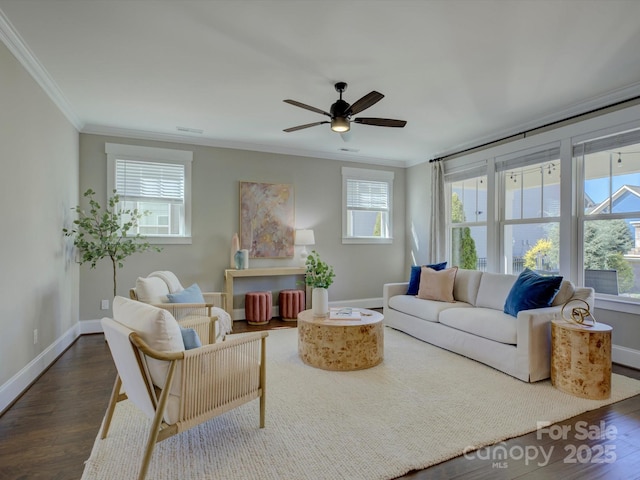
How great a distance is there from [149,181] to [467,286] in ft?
15.1

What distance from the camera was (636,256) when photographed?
354cm

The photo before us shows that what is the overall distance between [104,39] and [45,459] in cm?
288

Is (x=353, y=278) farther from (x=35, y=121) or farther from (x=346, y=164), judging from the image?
(x=35, y=121)

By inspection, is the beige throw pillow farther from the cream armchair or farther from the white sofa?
the cream armchair

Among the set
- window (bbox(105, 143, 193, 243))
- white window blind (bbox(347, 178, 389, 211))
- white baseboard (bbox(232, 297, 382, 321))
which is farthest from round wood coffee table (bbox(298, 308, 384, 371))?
white window blind (bbox(347, 178, 389, 211))

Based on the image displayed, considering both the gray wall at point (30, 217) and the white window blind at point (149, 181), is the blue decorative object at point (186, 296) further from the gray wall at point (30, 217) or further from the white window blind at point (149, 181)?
the white window blind at point (149, 181)

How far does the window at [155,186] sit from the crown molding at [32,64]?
847 millimetres

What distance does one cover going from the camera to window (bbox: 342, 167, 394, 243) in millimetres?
6277

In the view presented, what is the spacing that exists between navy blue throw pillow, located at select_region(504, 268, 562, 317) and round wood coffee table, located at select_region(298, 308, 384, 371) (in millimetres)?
1359

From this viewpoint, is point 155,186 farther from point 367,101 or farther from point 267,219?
point 367,101

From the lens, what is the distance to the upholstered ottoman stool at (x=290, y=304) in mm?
5397

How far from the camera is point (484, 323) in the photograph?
3469 mm

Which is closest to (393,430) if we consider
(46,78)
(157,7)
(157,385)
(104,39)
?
(157,385)

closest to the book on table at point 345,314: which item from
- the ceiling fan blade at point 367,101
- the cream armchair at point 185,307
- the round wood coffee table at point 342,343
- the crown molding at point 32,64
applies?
the round wood coffee table at point 342,343
